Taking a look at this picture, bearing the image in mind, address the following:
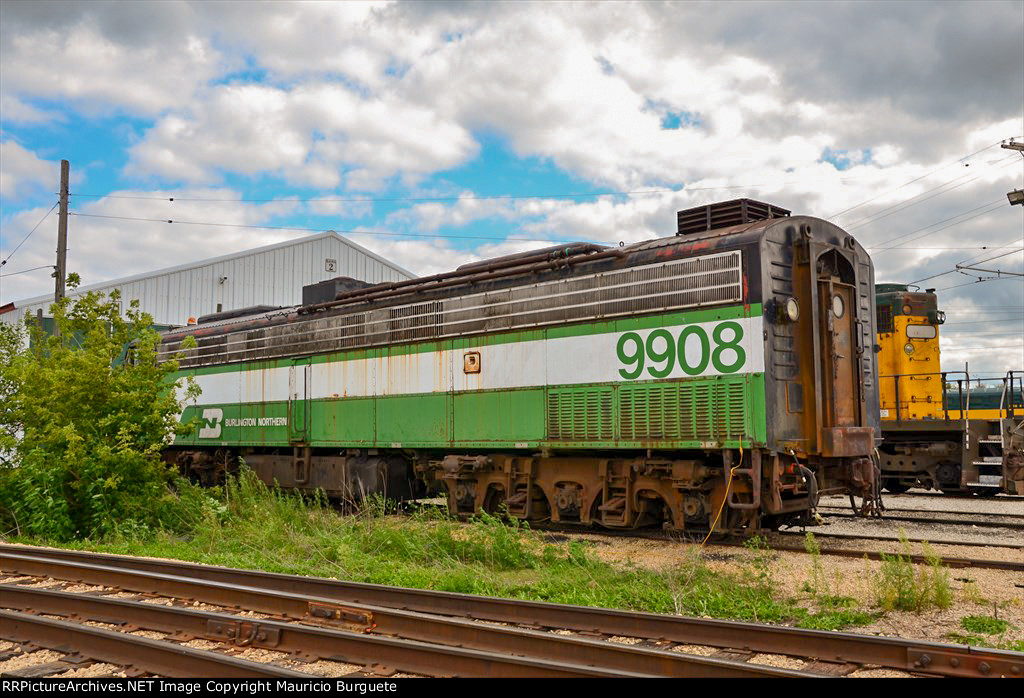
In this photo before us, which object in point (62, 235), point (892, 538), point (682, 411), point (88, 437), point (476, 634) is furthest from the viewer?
point (62, 235)

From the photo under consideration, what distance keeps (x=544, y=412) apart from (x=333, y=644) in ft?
20.0

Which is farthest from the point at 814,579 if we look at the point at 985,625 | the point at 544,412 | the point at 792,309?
the point at 544,412

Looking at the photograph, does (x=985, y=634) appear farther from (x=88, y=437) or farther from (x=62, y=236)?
(x=62, y=236)

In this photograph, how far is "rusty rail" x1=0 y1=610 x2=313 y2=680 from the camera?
5062 millimetres

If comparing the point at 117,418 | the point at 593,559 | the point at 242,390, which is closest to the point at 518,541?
the point at 593,559

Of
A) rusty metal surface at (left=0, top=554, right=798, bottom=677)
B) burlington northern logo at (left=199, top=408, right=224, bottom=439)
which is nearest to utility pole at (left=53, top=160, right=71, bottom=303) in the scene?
burlington northern logo at (left=199, top=408, right=224, bottom=439)

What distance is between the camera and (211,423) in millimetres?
17438

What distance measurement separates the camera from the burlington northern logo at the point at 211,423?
56.5 ft

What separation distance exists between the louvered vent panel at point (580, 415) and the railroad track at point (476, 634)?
4173mm

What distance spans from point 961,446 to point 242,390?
46.4 feet

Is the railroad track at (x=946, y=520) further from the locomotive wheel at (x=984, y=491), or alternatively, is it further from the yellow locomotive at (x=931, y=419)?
the locomotive wheel at (x=984, y=491)

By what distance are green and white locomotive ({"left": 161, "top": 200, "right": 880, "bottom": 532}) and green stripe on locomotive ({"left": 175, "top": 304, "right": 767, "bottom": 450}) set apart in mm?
25

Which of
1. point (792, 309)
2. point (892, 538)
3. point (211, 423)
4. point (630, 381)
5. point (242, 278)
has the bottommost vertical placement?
point (892, 538)

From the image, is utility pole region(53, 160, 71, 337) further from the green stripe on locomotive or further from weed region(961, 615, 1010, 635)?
weed region(961, 615, 1010, 635)
